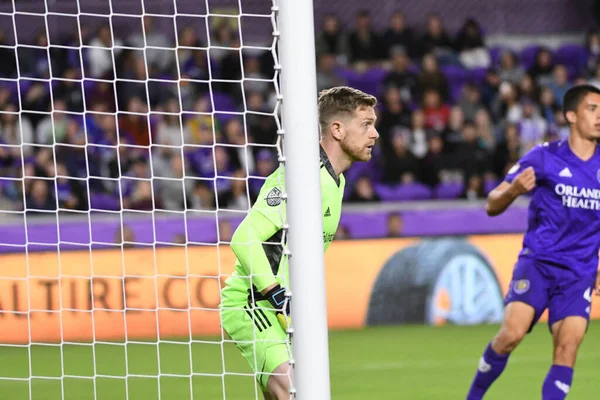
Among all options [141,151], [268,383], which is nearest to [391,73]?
[141,151]

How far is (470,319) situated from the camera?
1059cm

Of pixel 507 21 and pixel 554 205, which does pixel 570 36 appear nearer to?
pixel 507 21

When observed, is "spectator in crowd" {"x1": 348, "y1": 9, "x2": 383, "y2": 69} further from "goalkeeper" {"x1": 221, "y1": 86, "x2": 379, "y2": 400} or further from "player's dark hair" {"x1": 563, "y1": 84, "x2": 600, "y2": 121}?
"goalkeeper" {"x1": 221, "y1": 86, "x2": 379, "y2": 400}

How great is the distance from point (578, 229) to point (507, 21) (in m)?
9.71

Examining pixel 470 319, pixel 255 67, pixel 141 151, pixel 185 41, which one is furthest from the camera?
pixel 255 67

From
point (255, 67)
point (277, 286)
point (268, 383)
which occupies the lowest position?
point (268, 383)

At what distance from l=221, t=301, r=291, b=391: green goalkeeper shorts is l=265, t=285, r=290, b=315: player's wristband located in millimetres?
237

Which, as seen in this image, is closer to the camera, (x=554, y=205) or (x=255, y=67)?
(x=554, y=205)

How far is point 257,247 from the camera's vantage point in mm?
3740

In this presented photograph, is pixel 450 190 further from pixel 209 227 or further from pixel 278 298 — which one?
pixel 278 298

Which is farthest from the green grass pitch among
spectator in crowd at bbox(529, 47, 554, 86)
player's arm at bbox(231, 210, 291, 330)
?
spectator in crowd at bbox(529, 47, 554, 86)

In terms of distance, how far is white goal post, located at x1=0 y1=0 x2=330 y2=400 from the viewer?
7793mm

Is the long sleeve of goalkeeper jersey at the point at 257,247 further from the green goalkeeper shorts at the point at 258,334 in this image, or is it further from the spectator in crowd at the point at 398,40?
the spectator in crowd at the point at 398,40

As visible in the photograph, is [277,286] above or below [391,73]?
below
